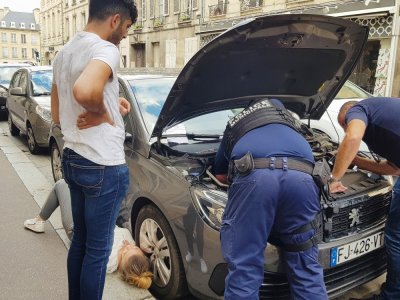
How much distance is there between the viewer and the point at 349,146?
2.61m

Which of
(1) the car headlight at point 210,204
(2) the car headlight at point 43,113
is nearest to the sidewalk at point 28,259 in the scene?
(1) the car headlight at point 210,204

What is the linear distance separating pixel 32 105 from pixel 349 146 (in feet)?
20.2

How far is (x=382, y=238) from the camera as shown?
9.11ft

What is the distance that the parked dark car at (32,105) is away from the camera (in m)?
6.92

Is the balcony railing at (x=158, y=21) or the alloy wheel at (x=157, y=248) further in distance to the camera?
the balcony railing at (x=158, y=21)

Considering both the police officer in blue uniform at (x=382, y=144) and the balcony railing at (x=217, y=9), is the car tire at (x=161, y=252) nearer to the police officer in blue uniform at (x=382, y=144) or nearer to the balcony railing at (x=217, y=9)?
the police officer in blue uniform at (x=382, y=144)

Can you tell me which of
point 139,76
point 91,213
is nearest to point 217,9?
point 139,76

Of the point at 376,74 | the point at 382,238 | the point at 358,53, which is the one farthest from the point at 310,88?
the point at 376,74

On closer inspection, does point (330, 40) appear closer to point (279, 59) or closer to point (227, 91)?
point (279, 59)

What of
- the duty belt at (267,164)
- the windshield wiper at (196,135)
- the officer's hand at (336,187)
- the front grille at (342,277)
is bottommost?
the front grille at (342,277)

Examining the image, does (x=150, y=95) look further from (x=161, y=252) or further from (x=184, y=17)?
(x=184, y=17)

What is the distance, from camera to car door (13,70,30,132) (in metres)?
7.68

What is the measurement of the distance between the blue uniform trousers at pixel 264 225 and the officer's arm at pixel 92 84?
2.56 ft

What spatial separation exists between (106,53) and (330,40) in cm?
181
